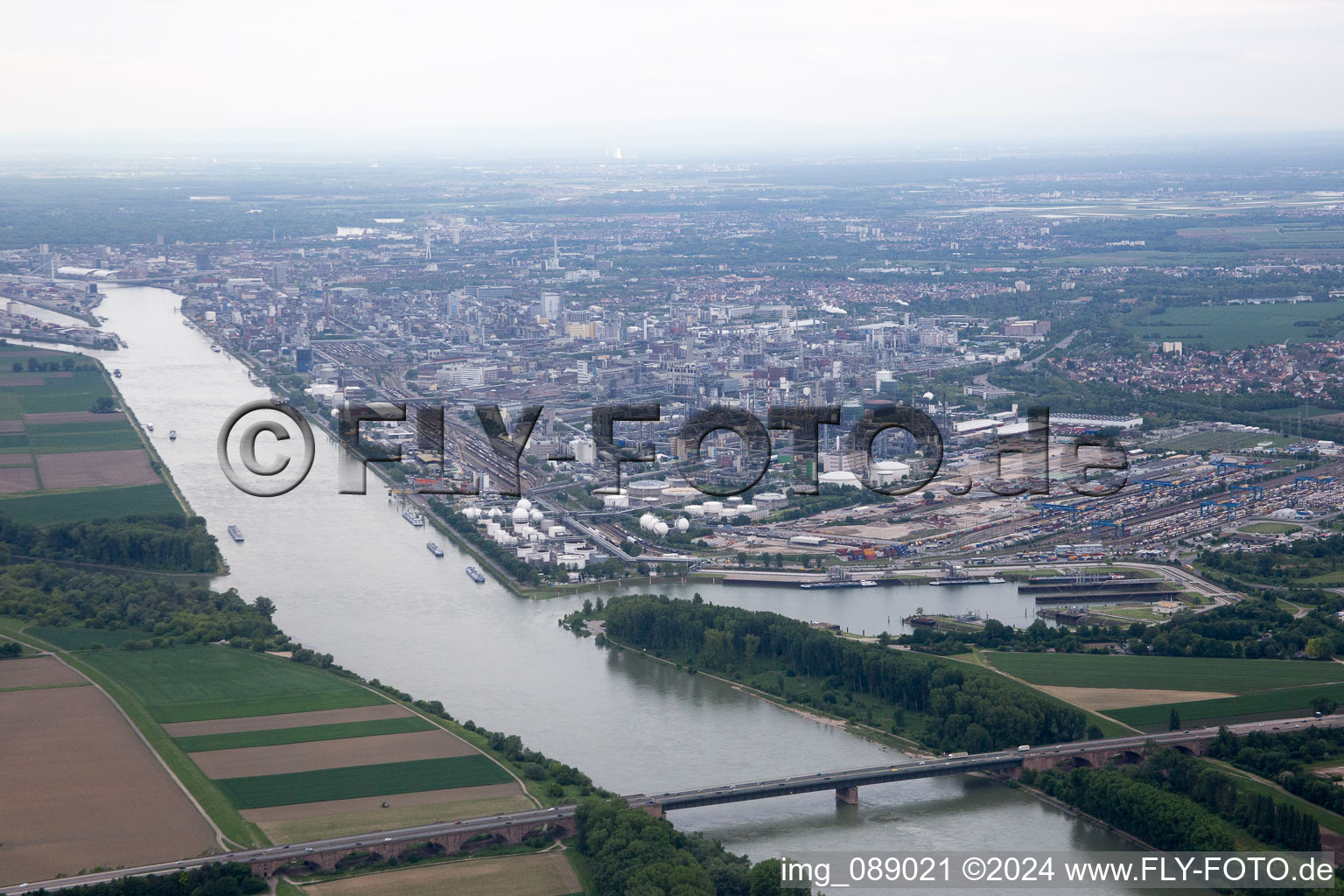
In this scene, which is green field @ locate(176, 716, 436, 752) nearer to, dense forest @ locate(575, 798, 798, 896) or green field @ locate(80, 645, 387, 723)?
green field @ locate(80, 645, 387, 723)

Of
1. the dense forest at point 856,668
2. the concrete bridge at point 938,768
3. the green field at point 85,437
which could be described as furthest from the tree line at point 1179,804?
the green field at point 85,437

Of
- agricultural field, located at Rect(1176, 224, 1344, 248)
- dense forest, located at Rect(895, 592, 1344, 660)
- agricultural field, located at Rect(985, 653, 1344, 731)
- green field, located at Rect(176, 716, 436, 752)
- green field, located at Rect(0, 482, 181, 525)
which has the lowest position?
agricultural field, located at Rect(985, 653, 1344, 731)

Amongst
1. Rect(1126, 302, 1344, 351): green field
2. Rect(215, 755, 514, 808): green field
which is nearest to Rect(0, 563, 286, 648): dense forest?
Rect(215, 755, 514, 808): green field

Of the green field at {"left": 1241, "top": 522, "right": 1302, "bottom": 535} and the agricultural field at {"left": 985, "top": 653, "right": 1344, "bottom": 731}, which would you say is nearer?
the agricultural field at {"left": 985, "top": 653, "right": 1344, "bottom": 731}

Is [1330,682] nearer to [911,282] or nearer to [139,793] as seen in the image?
[139,793]

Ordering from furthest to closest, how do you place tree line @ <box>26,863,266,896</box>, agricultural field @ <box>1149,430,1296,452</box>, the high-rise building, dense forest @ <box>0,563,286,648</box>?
1. the high-rise building
2. agricultural field @ <box>1149,430,1296,452</box>
3. dense forest @ <box>0,563,286,648</box>
4. tree line @ <box>26,863,266,896</box>
